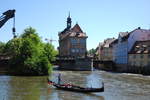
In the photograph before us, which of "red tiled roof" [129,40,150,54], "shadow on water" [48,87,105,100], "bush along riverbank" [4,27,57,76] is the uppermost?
"red tiled roof" [129,40,150,54]

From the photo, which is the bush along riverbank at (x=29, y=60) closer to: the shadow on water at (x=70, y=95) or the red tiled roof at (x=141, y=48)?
the shadow on water at (x=70, y=95)

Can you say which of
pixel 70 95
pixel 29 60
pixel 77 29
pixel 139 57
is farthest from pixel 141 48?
pixel 70 95

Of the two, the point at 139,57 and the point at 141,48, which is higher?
the point at 141,48

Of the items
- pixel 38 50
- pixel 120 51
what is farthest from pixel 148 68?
pixel 38 50

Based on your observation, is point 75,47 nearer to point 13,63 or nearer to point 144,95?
point 13,63

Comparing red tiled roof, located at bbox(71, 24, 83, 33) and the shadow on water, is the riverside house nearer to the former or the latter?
red tiled roof, located at bbox(71, 24, 83, 33)

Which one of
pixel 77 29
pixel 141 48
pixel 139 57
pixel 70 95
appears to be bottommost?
pixel 70 95

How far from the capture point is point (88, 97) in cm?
3897

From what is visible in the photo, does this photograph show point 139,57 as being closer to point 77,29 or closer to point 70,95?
point 77,29

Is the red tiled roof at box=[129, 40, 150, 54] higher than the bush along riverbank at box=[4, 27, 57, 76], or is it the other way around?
the red tiled roof at box=[129, 40, 150, 54]

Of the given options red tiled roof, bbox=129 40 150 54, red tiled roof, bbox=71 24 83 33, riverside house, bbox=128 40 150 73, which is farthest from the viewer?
red tiled roof, bbox=71 24 83 33

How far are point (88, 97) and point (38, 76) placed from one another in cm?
3027

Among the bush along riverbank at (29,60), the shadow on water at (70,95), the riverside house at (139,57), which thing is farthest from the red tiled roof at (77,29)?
the shadow on water at (70,95)

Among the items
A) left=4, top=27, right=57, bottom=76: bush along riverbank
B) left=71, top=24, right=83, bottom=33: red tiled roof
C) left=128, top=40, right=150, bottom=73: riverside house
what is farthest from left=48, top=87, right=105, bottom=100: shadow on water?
left=71, top=24, right=83, bottom=33: red tiled roof
